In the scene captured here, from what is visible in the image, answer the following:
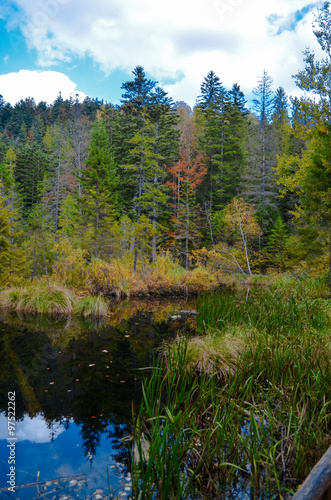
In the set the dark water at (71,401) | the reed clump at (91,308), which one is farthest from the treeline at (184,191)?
the dark water at (71,401)

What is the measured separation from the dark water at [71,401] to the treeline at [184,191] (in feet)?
16.8

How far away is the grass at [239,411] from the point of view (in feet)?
7.88

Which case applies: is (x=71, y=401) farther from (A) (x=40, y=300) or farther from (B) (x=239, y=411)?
(A) (x=40, y=300)

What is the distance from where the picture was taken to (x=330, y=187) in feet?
32.9

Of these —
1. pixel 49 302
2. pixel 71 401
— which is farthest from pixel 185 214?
pixel 71 401

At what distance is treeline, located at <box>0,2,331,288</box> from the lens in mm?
11609

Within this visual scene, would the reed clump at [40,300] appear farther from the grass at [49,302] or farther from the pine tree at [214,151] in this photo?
the pine tree at [214,151]

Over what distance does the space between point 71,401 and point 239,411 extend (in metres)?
2.64

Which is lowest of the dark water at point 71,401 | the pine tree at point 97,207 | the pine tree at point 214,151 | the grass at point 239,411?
the dark water at point 71,401

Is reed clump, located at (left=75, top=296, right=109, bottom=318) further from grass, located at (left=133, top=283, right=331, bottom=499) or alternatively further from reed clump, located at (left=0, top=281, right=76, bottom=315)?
grass, located at (left=133, top=283, right=331, bottom=499)

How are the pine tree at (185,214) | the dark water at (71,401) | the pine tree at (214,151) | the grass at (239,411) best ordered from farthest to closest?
the pine tree at (214,151)
the pine tree at (185,214)
the dark water at (71,401)
the grass at (239,411)

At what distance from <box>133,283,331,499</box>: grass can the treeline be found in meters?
7.11

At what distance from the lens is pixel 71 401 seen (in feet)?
14.4

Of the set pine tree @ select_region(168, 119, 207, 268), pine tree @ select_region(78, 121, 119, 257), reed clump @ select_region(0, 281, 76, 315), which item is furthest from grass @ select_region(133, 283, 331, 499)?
pine tree @ select_region(168, 119, 207, 268)
